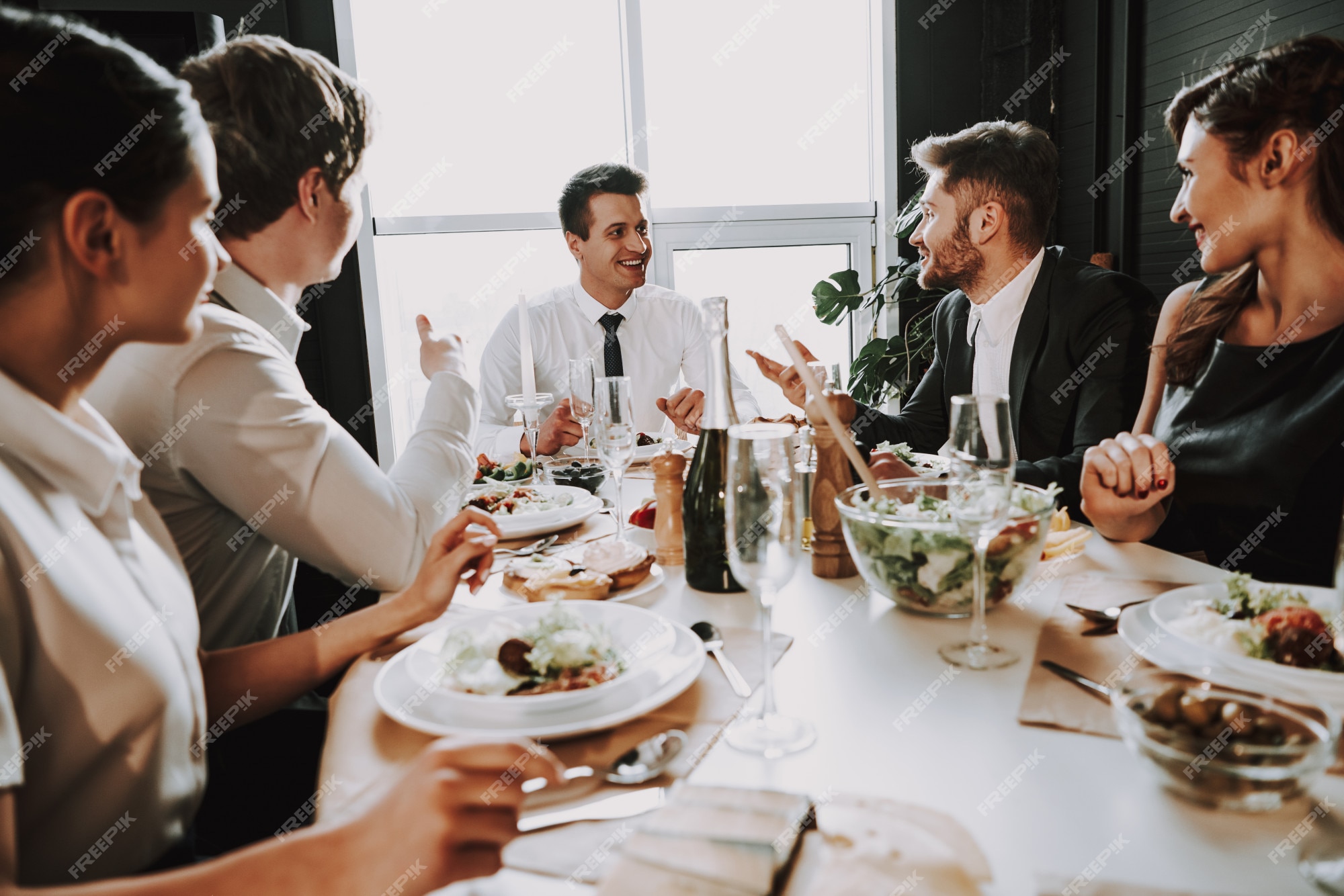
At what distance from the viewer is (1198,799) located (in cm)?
61

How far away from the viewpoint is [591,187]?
316 centimetres

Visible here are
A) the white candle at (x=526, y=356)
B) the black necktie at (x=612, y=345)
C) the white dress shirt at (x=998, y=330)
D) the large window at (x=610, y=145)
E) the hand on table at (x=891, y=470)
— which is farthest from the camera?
the large window at (x=610, y=145)

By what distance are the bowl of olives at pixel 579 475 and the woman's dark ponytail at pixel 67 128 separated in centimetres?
101

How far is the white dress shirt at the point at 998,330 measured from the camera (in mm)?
2453

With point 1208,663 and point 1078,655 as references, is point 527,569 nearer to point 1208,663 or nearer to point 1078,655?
point 1078,655

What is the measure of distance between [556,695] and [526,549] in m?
0.63

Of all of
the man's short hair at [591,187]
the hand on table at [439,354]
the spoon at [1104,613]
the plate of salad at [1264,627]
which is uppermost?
the man's short hair at [591,187]

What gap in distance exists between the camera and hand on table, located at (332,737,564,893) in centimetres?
56

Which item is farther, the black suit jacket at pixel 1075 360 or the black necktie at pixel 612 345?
the black necktie at pixel 612 345

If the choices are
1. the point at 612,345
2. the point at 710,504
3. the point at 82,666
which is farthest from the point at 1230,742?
the point at 612,345

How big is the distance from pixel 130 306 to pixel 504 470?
1.12m

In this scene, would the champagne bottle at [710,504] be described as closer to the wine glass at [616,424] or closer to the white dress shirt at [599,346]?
the wine glass at [616,424]

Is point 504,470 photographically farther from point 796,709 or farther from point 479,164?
point 479,164

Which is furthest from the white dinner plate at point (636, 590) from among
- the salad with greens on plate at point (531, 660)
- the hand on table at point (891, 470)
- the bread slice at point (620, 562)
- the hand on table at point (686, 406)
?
the hand on table at point (686, 406)
